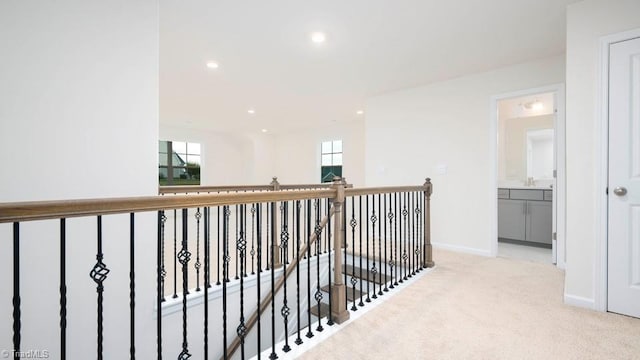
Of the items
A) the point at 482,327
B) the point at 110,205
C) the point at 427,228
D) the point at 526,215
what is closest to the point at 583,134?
the point at 427,228

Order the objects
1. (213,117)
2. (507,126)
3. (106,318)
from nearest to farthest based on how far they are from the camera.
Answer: (106,318) < (507,126) < (213,117)

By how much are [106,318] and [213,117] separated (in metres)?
5.22

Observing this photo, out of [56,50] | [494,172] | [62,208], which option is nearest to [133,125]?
[56,50]

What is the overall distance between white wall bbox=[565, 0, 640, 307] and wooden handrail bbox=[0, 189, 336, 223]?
7.86ft

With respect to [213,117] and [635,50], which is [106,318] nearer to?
[635,50]

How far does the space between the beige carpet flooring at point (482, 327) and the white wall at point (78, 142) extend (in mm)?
1449

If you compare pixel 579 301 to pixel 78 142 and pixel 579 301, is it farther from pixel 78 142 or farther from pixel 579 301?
pixel 78 142

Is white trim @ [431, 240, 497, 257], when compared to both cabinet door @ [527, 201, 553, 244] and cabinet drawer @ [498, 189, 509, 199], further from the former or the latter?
cabinet drawer @ [498, 189, 509, 199]

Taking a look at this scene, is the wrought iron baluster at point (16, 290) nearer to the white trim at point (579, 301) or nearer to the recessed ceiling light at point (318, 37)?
the recessed ceiling light at point (318, 37)

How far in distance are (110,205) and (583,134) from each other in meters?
3.08

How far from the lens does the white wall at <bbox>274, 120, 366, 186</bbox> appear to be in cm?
712

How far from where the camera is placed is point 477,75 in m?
3.76

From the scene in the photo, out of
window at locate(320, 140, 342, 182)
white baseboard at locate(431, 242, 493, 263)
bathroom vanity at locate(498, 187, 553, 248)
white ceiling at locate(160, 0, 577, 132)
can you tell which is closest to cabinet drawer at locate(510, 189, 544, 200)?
bathroom vanity at locate(498, 187, 553, 248)

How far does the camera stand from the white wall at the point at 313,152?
7.12 meters
